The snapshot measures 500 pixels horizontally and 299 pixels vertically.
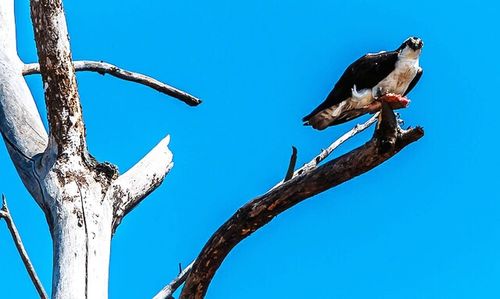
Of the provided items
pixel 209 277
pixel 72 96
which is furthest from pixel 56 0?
pixel 209 277

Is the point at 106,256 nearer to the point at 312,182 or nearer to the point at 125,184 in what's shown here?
the point at 125,184

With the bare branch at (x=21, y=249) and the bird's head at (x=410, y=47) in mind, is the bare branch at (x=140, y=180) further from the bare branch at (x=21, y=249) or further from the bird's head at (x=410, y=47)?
the bird's head at (x=410, y=47)

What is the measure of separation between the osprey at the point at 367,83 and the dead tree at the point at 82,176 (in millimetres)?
330

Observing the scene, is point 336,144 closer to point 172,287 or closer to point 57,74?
point 172,287

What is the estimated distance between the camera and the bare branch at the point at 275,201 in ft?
15.7

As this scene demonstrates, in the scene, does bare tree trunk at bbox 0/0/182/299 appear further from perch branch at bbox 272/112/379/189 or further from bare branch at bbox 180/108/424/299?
perch branch at bbox 272/112/379/189

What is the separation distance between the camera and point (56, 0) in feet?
18.3

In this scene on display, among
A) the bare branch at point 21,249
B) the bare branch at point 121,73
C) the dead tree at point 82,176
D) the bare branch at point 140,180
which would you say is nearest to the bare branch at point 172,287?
the dead tree at point 82,176

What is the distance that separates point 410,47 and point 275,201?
7.42 feet

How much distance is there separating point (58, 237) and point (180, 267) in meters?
1.20

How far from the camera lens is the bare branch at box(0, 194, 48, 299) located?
18.3 feet

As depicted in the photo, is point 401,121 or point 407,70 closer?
point 401,121

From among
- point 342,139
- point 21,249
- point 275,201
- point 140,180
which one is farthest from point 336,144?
point 21,249

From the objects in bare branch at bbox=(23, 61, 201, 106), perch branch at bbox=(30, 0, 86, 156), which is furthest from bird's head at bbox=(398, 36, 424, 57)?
perch branch at bbox=(30, 0, 86, 156)
